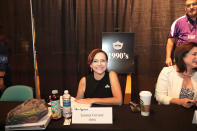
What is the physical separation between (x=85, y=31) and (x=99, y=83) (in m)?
1.60

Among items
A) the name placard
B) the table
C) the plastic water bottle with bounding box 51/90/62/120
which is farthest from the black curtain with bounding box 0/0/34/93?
the name placard

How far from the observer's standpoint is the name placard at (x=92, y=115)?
0.99 metres

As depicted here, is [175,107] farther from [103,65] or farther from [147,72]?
[147,72]

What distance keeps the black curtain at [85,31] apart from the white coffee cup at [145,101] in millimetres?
1909

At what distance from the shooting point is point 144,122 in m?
1.00

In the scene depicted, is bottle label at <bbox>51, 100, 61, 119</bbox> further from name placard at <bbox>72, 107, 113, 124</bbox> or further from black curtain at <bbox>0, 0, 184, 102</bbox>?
black curtain at <bbox>0, 0, 184, 102</bbox>

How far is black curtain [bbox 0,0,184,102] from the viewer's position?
2.77m

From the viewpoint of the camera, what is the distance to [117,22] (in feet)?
9.43

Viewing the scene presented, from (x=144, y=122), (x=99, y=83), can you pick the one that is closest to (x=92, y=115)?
(x=144, y=122)

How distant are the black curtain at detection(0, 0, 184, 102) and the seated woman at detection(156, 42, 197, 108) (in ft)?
4.43

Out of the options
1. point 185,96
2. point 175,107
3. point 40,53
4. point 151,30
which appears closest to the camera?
point 175,107

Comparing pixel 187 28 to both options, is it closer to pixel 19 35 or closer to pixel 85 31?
pixel 85 31

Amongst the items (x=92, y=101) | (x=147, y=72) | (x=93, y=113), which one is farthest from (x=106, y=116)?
(x=147, y=72)

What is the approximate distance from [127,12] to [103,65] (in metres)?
1.64
